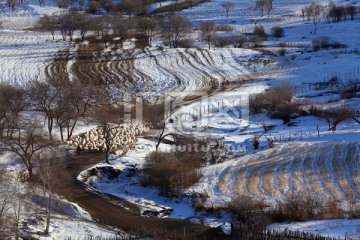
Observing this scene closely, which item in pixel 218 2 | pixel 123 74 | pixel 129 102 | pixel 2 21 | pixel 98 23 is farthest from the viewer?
pixel 218 2

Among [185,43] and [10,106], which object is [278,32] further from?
[10,106]

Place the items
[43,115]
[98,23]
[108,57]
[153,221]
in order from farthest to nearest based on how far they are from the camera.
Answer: [98,23] < [108,57] < [43,115] < [153,221]

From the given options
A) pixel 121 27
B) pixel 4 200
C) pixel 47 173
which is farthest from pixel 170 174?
pixel 121 27

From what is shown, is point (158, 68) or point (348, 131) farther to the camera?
point (158, 68)

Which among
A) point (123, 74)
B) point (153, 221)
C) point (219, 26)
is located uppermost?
point (219, 26)

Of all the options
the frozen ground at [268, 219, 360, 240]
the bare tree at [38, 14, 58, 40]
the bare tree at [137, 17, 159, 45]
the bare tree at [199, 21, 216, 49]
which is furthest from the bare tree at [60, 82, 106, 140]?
the bare tree at [38, 14, 58, 40]

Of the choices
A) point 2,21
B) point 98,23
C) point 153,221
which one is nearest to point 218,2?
point 98,23

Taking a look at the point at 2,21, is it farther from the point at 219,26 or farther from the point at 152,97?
the point at 152,97

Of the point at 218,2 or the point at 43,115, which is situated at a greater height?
the point at 218,2
